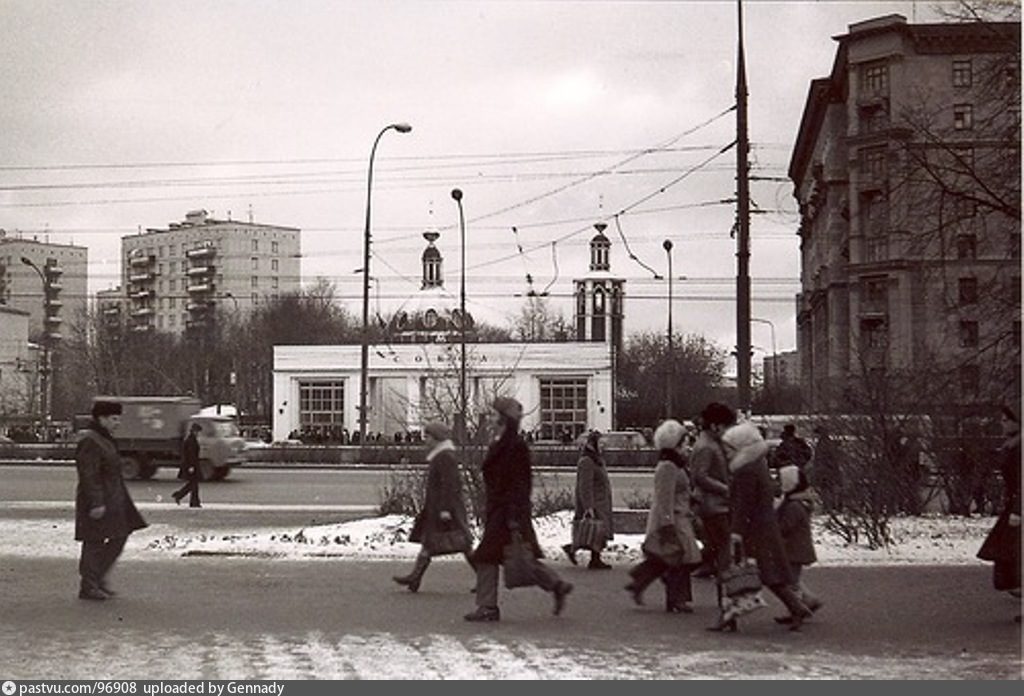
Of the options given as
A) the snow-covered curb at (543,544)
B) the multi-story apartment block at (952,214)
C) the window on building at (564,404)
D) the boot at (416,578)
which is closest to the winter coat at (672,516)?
the boot at (416,578)

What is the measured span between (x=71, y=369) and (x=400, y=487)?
5241 mm

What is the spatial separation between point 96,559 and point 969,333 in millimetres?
14992

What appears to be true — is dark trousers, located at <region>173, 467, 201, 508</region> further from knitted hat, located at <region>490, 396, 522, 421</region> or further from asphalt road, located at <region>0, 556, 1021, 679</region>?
knitted hat, located at <region>490, 396, 522, 421</region>

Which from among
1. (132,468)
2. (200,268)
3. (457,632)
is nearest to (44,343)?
(200,268)

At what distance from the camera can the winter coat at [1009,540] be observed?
11.0m

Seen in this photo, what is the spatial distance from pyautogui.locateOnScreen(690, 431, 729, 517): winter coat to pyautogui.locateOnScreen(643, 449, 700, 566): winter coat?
0.13 m

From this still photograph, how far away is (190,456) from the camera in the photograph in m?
24.3

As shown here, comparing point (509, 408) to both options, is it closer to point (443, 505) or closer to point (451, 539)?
point (443, 505)

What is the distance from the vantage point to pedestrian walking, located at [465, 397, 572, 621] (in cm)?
1065

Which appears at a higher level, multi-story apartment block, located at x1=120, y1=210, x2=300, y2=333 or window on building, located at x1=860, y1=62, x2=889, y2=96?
window on building, located at x1=860, y1=62, x2=889, y2=96

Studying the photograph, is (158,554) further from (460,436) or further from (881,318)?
(881,318)

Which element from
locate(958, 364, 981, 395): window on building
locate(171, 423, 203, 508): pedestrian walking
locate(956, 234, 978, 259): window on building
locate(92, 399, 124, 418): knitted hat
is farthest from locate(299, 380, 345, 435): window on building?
locate(92, 399, 124, 418): knitted hat

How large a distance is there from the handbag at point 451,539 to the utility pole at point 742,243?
5054 millimetres

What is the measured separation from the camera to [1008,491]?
1126 centimetres
